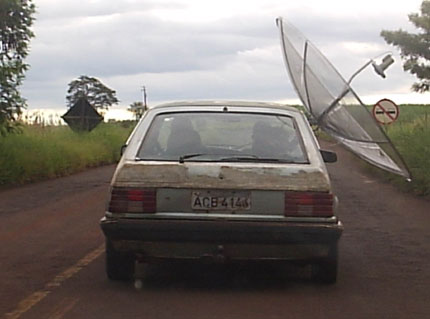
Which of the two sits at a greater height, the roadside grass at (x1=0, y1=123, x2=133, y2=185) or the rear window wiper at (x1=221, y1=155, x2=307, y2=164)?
the rear window wiper at (x1=221, y1=155, x2=307, y2=164)

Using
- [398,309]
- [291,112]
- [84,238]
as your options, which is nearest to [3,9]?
[84,238]

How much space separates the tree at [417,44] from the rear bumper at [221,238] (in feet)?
129

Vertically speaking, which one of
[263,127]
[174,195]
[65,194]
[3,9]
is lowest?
[65,194]

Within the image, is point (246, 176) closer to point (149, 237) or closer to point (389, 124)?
point (149, 237)

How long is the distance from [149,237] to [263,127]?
59.3 inches

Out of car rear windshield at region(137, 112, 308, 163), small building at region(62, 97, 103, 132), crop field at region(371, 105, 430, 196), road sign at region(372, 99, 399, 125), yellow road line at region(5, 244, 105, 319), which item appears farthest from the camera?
small building at region(62, 97, 103, 132)

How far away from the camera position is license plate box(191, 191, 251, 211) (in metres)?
7.02

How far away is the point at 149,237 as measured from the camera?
704 centimetres

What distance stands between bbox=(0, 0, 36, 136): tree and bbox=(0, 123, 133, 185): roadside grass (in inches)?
43.4

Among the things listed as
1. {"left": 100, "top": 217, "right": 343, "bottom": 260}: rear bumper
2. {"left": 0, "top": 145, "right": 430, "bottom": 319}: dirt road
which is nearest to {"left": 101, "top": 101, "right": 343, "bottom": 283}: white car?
{"left": 100, "top": 217, "right": 343, "bottom": 260}: rear bumper

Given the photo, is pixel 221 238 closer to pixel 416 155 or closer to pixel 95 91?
pixel 416 155

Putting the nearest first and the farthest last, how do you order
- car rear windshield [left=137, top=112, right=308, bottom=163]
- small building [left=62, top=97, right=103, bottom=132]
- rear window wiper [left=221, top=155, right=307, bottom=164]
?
1. rear window wiper [left=221, top=155, right=307, bottom=164]
2. car rear windshield [left=137, top=112, right=308, bottom=163]
3. small building [left=62, top=97, right=103, bottom=132]

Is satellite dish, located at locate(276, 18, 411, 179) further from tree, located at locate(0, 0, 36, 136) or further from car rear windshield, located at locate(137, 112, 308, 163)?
tree, located at locate(0, 0, 36, 136)

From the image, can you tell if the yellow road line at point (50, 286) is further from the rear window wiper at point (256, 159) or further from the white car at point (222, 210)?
the rear window wiper at point (256, 159)
